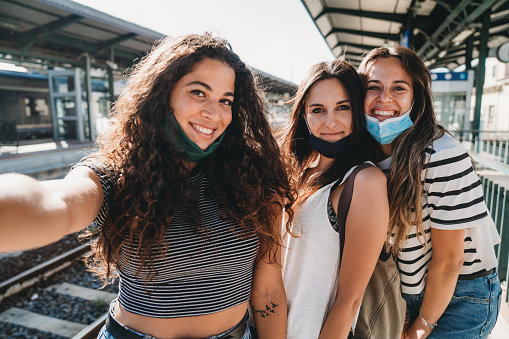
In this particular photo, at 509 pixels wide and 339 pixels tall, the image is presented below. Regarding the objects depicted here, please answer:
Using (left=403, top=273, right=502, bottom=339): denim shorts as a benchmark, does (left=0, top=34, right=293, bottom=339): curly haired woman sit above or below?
above

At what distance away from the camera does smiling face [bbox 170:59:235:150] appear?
1615 mm

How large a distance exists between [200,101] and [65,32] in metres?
13.1

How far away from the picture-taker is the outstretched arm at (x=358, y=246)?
5.09ft

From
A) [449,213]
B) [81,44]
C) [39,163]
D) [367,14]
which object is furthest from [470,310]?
[81,44]

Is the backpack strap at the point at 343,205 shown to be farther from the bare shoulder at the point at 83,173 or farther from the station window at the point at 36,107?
the station window at the point at 36,107

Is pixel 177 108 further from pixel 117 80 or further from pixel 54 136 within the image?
pixel 117 80

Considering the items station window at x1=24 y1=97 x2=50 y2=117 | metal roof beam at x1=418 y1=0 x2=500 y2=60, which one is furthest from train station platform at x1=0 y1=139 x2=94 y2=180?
metal roof beam at x1=418 y1=0 x2=500 y2=60

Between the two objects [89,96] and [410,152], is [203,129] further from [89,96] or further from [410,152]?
[89,96]

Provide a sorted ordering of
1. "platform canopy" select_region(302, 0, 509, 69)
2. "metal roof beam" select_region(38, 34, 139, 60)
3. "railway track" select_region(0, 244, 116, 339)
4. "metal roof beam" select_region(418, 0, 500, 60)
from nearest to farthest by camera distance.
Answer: "railway track" select_region(0, 244, 116, 339), "metal roof beam" select_region(418, 0, 500, 60), "platform canopy" select_region(302, 0, 509, 69), "metal roof beam" select_region(38, 34, 139, 60)

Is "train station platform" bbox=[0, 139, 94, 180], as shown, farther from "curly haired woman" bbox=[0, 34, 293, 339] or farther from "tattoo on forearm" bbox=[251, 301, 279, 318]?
"tattoo on forearm" bbox=[251, 301, 279, 318]

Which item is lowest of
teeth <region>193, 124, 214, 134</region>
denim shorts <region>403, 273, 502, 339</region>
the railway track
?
the railway track

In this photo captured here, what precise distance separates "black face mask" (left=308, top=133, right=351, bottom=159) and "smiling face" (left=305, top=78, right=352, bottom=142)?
0.07 ft

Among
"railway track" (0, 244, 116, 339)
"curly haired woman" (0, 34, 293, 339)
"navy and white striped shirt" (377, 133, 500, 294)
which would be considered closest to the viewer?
"curly haired woman" (0, 34, 293, 339)

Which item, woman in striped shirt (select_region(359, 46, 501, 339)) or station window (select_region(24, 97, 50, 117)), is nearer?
woman in striped shirt (select_region(359, 46, 501, 339))
